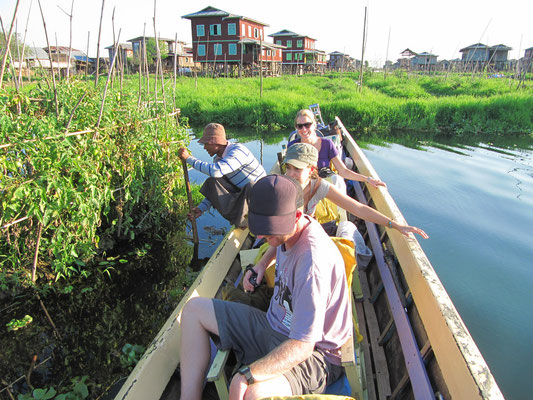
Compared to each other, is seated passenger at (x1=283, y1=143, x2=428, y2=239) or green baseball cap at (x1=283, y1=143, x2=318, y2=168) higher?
green baseball cap at (x1=283, y1=143, x2=318, y2=168)

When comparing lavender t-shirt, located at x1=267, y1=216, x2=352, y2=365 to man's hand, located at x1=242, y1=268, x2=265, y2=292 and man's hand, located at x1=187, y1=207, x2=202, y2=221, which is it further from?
man's hand, located at x1=187, y1=207, x2=202, y2=221

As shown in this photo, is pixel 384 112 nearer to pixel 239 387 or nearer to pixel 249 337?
pixel 249 337

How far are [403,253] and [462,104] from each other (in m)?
14.4

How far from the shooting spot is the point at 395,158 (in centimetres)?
1057

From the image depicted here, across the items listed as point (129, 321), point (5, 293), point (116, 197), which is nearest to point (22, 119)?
point (116, 197)

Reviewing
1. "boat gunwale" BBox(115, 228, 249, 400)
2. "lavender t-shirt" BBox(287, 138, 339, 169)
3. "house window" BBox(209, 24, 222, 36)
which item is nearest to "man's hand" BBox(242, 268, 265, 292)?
"boat gunwale" BBox(115, 228, 249, 400)

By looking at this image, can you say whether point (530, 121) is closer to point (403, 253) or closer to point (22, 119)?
point (403, 253)

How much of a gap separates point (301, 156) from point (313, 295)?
1.54 meters

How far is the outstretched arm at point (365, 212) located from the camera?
107 inches

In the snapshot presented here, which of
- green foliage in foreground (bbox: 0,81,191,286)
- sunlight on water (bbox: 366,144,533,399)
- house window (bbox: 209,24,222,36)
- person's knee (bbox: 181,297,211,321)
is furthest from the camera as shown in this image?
house window (bbox: 209,24,222,36)

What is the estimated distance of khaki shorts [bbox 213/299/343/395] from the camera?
5.96ft

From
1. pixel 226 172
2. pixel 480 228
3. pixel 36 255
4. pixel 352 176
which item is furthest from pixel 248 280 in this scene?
pixel 480 228

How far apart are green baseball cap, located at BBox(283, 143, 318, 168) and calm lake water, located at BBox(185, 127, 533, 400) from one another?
2.58 meters

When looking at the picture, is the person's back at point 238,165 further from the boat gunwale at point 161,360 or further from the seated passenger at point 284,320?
the seated passenger at point 284,320
